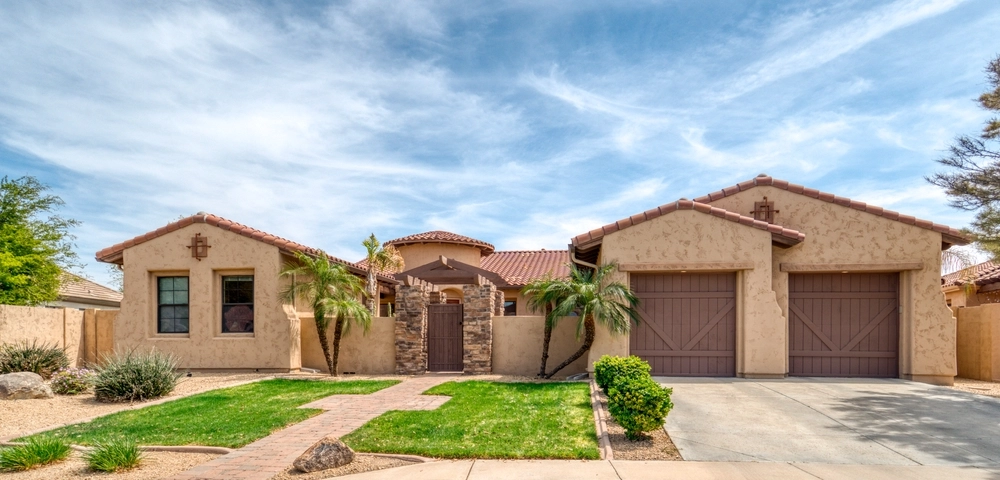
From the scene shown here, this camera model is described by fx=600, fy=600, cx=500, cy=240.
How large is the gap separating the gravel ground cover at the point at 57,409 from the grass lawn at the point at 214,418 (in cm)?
65

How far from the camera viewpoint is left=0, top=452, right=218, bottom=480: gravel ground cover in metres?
6.69

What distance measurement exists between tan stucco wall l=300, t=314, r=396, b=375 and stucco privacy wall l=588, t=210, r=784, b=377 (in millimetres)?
5413

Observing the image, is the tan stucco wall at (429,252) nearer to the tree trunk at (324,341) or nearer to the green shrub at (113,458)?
the tree trunk at (324,341)

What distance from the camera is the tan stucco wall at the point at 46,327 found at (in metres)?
14.6

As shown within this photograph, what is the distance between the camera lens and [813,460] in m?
6.85

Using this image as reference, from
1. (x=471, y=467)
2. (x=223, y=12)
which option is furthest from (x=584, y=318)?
(x=223, y=12)

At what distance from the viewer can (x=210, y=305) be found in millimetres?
15750

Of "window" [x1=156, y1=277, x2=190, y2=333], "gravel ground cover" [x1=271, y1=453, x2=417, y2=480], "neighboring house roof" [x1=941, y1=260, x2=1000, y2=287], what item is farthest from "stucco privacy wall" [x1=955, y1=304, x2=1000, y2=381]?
"window" [x1=156, y1=277, x2=190, y2=333]

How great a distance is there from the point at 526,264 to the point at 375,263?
8580 mm

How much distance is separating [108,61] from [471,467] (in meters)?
11.5

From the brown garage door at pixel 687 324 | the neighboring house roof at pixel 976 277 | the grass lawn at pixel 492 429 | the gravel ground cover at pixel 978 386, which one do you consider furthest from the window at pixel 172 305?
the neighboring house roof at pixel 976 277

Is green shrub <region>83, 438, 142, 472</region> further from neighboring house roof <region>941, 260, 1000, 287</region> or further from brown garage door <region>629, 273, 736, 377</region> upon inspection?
neighboring house roof <region>941, 260, 1000, 287</region>

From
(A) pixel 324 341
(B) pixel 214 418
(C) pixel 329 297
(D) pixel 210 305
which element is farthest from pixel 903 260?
(D) pixel 210 305

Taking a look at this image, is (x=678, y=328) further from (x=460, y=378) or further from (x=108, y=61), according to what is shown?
(x=108, y=61)
